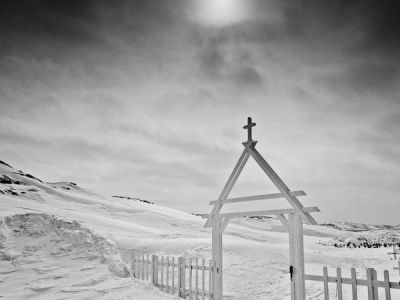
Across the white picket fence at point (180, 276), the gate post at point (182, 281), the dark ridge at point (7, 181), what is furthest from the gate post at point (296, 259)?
the dark ridge at point (7, 181)

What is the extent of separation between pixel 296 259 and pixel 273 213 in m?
1.12

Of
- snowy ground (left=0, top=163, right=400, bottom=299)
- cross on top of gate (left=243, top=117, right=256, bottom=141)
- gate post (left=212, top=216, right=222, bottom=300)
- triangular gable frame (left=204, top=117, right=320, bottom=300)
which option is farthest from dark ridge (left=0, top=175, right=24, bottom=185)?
cross on top of gate (left=243, top=117, right=256, bottom=141)

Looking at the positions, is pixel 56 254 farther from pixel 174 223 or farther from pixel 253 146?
pixel 174 223

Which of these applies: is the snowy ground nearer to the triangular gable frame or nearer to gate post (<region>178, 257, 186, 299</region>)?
gate post (<region>178, 257, 186, 299</region>)

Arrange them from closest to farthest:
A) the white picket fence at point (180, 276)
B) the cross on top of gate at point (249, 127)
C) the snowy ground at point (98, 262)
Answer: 1. the cross on top of gate at point (249, 127)
2. the white picket fence at point (180, 276)
3. the snowy ground at point (98, 262)

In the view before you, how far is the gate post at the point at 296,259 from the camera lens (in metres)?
7.28

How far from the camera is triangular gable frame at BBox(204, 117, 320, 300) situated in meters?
7.39

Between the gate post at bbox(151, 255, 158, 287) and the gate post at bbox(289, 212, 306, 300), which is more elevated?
the gate post at bbox(289, 212, 306, 300)

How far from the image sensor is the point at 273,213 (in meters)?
7.99

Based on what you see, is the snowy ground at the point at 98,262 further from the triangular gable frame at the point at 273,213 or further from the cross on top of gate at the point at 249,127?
the cross on top of gate at the point at 249,127

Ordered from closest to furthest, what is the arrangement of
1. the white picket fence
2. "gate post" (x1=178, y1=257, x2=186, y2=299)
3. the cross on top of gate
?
1. the cross on top of gate
2. the white picket fence
3. "gate post" (x1=178, y1=257, x2=186, y2=299)

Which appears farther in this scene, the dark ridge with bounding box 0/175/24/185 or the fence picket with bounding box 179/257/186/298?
the dark ridge with bounding box 0/175/24/185

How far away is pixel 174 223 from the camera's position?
2947 centimetres

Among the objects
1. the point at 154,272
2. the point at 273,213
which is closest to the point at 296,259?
the point at 273,213
